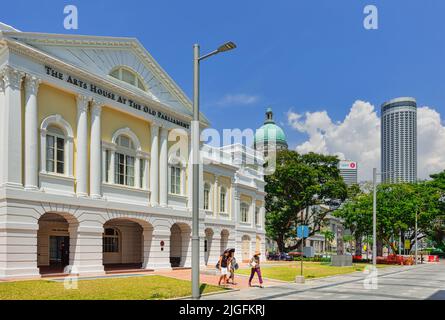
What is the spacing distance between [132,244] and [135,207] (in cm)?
687

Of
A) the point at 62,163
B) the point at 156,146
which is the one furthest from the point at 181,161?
the point at 62,163

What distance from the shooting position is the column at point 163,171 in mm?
32062

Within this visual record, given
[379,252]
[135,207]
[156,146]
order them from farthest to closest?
[379,252]
[156,146]
[135,207]

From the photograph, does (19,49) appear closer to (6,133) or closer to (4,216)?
(6,133)

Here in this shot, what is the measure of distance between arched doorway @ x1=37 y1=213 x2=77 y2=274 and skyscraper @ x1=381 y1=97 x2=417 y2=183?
263 feet

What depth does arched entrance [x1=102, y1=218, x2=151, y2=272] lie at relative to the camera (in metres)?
33.2

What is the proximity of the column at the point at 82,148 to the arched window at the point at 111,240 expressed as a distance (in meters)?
8.05

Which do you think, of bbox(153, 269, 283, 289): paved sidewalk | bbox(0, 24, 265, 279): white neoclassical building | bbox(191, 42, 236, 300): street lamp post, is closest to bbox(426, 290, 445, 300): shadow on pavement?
bbox(153, 269, 283, 289): paved sidewalk

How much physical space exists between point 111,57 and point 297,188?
124 ft

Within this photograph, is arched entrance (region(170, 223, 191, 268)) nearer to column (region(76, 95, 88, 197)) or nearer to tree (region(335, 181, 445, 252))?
column (region(76, 95, 88, 197))

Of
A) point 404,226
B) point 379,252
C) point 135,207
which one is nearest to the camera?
point 135,207

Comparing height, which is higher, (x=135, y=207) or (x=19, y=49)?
(x=19, y=49)

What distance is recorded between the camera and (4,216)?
22.0 m

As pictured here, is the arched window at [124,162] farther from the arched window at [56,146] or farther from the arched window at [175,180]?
the arched window at [175,180]
